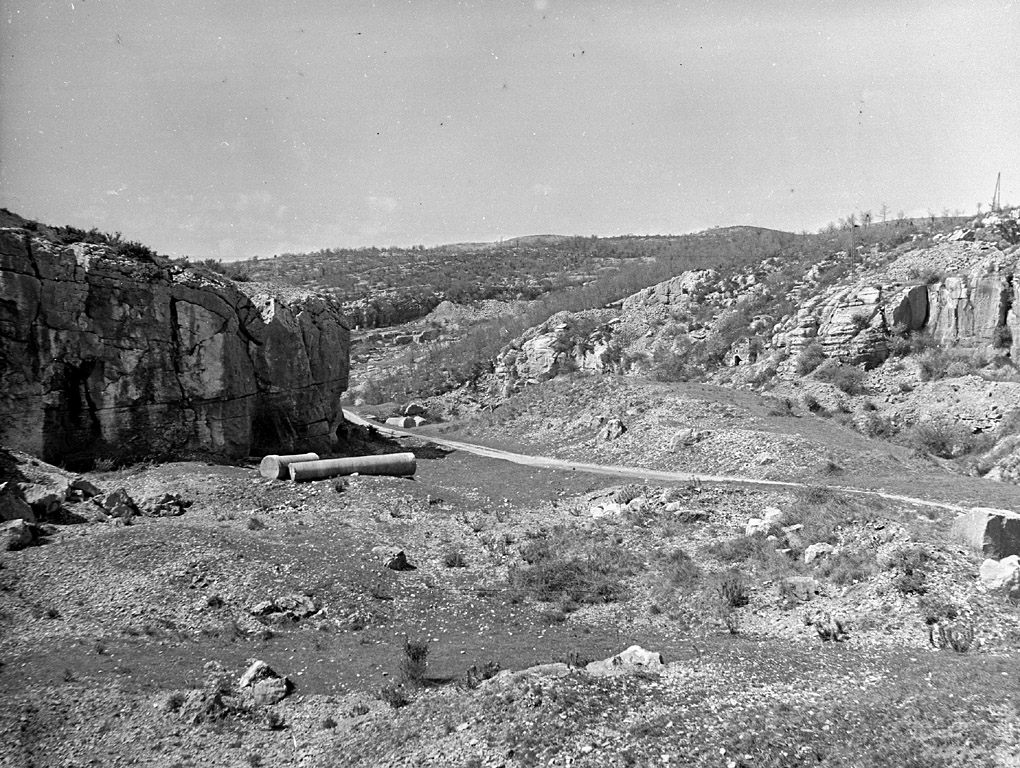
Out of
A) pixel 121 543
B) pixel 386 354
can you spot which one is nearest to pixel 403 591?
pixel 121 543

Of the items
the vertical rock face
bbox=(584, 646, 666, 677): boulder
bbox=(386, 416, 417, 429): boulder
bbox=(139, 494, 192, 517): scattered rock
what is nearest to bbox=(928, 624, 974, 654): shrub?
bbox=(584, 646, 666, 677): boulder

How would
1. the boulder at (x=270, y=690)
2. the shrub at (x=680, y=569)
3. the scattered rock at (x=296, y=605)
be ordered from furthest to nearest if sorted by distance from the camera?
the shrub at (x=680, y=569)
the scattered rock at (x=296, y=605)
the boulder at (x=270, y=690)

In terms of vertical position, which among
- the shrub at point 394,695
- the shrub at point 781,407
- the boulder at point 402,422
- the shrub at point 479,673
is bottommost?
the boulder at point 402,422

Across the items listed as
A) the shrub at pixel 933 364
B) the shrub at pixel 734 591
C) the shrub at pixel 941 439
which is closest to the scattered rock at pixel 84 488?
the shrub at pixel 734 591

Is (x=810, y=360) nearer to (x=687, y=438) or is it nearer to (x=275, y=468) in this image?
(x=687, y=438)

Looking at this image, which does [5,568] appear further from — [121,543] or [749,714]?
[749,714]

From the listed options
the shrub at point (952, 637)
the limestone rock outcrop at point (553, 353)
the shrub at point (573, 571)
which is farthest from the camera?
the limestone rock outcrop at point (553, 353)

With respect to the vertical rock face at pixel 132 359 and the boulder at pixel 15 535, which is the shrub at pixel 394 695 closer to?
the boulder at pixel 15 535
